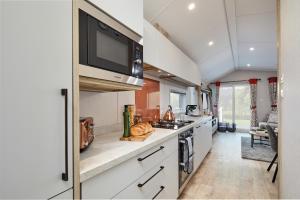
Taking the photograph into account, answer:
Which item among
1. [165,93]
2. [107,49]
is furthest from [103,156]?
[165,93]

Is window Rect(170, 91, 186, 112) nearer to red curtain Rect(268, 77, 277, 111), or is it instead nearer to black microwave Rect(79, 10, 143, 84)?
black microwave Rect(79, 10, 143, 84)

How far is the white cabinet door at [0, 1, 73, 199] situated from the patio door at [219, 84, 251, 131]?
8.12m

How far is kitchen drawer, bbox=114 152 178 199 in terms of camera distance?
1.14 meters

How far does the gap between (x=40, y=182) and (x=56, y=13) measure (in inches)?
25.1

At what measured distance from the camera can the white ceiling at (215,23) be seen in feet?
7.45

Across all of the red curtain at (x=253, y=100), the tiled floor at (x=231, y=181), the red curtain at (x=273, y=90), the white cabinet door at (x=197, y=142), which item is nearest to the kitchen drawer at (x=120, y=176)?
the tiled floor at (x=231, y=181)

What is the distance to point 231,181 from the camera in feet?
8.70

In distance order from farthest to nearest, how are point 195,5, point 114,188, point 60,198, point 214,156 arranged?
1. point 214,156
2. point 195,5
3. point 114,188
4. point 60,198

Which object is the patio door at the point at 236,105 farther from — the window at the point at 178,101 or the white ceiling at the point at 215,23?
the window at the point at 178,101

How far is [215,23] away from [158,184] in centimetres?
286

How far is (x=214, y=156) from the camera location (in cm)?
388

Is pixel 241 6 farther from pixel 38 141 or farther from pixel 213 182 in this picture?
pixel 38 141

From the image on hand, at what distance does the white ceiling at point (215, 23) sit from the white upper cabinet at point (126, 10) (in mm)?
691

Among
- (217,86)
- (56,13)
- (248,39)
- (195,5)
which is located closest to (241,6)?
(195,5)
